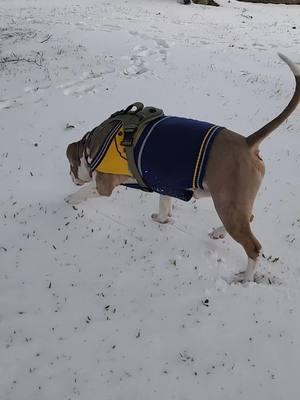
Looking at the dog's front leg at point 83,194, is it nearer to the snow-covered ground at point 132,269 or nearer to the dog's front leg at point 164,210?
the snow-covered ground at point 132,269

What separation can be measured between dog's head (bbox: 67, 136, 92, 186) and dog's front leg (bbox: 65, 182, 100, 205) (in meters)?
0.09

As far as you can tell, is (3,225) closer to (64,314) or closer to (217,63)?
(64,314)

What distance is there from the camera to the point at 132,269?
183 inches

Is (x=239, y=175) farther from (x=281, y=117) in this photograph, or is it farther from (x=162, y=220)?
(x=162, y=220)

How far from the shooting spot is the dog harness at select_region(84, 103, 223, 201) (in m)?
4.32

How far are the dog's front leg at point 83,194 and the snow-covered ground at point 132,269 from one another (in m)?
0.11

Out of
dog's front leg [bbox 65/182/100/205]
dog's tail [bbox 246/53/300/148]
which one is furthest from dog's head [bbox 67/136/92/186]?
dog's tail [bbox 246/53/300/148]

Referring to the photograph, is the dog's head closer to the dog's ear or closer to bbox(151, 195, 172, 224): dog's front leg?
the dog's ear

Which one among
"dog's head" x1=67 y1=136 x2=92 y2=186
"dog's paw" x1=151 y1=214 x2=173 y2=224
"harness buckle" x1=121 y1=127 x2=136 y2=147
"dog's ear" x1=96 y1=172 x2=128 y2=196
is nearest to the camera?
"harness buckle" x1=121 y1=127 x2=136 y2=147

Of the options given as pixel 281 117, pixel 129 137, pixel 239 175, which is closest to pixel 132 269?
pixel 129 137

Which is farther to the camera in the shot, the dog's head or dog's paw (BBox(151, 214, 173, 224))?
dog's paw (BBox(151, 214, 173, 224))

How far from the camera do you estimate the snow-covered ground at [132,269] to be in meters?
3.57

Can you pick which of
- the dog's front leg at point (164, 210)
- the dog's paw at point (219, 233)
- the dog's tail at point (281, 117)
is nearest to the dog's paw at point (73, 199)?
the dog's front leg at point (164, 210)

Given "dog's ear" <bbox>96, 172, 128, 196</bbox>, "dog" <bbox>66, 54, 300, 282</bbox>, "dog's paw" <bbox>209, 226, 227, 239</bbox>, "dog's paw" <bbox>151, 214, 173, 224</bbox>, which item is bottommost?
"dog's paw" <bbox>151, 214, 173, 224</bbox>
